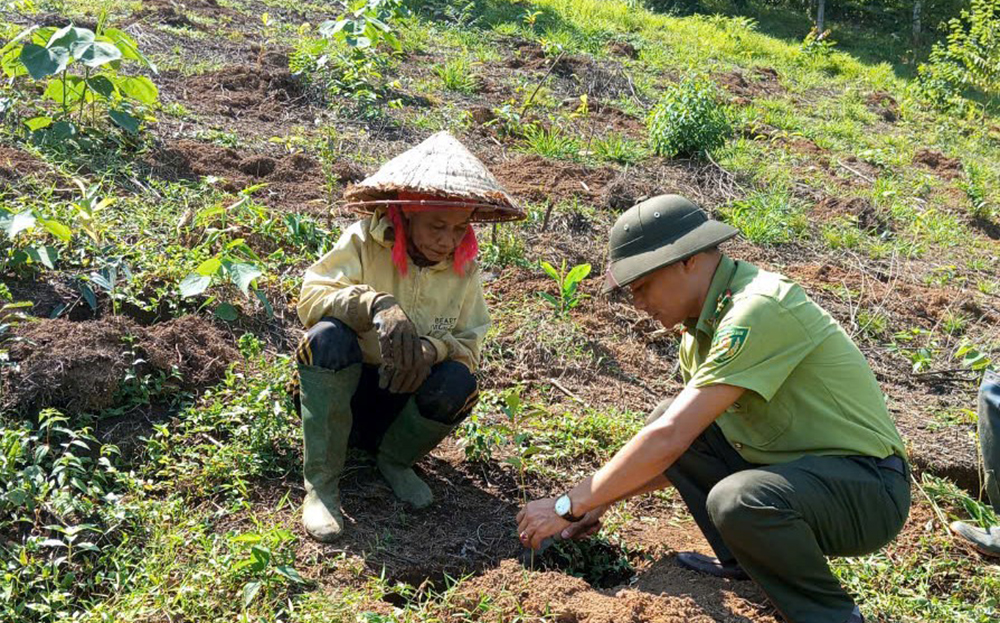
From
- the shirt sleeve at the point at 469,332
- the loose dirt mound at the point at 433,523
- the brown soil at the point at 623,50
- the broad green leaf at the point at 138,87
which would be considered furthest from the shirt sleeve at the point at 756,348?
the brown soil at the point at 623,50

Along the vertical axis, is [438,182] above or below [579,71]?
above

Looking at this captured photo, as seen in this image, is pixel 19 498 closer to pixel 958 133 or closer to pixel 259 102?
pixel 259 102

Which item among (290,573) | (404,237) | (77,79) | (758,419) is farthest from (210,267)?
(758,419)

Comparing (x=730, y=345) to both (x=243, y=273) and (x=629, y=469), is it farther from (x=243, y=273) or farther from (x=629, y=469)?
(x=243, y=273)

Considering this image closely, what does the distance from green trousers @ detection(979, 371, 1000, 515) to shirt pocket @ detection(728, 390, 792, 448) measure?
41.5 inches

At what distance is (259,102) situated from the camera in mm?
6004

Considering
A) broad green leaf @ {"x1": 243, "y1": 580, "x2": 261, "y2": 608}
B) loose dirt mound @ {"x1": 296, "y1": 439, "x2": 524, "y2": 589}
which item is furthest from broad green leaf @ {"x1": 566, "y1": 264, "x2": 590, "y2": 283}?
broad green leaf @ {"x1": 243, "y1": 580, "x2": 261, "y2": 608}

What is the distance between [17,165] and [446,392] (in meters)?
2.64

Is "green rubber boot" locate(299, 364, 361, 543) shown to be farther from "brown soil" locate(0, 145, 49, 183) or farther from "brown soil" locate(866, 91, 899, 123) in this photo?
"brown soil" locate(866, 91, 899, 123)

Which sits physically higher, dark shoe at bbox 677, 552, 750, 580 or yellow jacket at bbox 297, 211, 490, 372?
yellow jacket at bbox 297, 211, 490, 372

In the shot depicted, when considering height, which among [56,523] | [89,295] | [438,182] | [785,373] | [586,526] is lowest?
[56,523]

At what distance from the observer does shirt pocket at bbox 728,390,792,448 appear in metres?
2.57

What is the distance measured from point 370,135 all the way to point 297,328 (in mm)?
2298

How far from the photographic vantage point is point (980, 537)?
3225 mm
